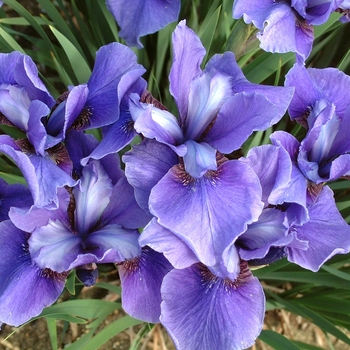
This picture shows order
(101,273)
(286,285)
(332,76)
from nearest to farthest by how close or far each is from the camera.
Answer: (332,76)
(101,273)
(286,285)

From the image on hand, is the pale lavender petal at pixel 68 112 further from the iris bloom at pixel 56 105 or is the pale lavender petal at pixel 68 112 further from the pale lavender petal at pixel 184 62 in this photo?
the pale lavender petal at pixel 184 62

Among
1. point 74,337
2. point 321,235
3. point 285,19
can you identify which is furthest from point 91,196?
point 74,337

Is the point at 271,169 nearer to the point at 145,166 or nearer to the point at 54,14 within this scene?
the point at 145,166

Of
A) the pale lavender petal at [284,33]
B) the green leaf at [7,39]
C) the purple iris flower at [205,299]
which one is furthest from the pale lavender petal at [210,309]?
the green leaf at [7,39]

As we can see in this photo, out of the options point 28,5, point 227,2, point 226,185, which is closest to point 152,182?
point 226,185

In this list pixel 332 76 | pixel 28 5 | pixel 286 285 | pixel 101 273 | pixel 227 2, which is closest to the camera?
pixel 332 76

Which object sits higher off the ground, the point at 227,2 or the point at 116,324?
the point at 227,2

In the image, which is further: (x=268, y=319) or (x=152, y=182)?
(x=268, y=319)

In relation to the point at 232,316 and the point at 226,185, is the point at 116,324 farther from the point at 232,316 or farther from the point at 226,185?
the point at 226,185
